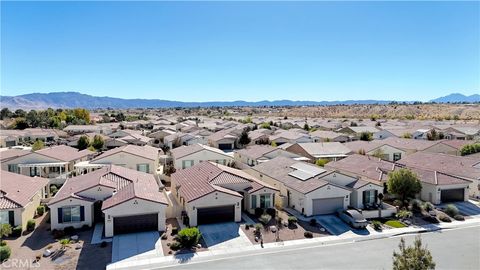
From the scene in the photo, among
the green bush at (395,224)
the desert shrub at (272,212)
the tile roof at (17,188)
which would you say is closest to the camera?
the tile roof at (17,188)

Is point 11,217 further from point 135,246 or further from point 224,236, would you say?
point 224,236

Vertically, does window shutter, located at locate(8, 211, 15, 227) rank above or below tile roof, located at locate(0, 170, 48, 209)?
below

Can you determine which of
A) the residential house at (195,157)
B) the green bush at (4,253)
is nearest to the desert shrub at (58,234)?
the green bush at (4,253)

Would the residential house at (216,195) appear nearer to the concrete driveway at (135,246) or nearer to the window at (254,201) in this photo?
the window at (254,201)

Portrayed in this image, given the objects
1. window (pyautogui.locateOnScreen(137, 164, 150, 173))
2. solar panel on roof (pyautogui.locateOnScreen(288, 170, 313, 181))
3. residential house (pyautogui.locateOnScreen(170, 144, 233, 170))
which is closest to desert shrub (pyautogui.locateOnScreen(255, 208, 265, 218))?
solar panel on roof (pyautogui.locateOnScreen(288, 170, 313, 181))

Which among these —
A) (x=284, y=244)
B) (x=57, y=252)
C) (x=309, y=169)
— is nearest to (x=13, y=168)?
(x=57, y=252)

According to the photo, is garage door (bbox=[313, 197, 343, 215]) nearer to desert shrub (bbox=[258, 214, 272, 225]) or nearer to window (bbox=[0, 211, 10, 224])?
desert shrub (bbox=[258, 214, 272, 225])
